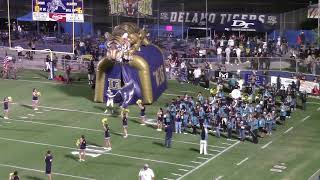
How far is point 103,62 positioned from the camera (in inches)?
1540

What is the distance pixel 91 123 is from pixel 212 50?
60.2 ft

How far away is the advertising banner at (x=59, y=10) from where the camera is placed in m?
49.5

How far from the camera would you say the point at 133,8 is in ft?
184

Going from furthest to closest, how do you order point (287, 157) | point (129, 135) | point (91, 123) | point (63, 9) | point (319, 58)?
point (63, 9) < point (319, 58) < point (91, 123) < point (129, 135) < point (287, 157)

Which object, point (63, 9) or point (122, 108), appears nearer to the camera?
point (122, 108)

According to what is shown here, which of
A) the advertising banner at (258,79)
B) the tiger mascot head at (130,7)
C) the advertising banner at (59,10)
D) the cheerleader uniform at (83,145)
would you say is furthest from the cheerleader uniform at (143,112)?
the tiger mascot head at (130,7)

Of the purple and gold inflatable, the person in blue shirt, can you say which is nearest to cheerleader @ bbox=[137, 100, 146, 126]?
the purple and gold inflatable

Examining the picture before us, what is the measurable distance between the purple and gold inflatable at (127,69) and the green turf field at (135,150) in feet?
3.25

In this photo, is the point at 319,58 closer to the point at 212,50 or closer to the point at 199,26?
the point at 212,50

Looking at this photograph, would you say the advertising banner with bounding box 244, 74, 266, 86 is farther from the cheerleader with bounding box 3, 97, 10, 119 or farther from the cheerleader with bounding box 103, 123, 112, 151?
the cheerleader with bounding box 3, 97, 10, 119

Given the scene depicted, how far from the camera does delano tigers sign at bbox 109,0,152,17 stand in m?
56.1

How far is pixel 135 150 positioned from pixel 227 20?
2623 centimetres

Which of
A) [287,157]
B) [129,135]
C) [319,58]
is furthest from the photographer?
[319,58]

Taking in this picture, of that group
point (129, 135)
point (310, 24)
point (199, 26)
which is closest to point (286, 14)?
point (310, 24)
